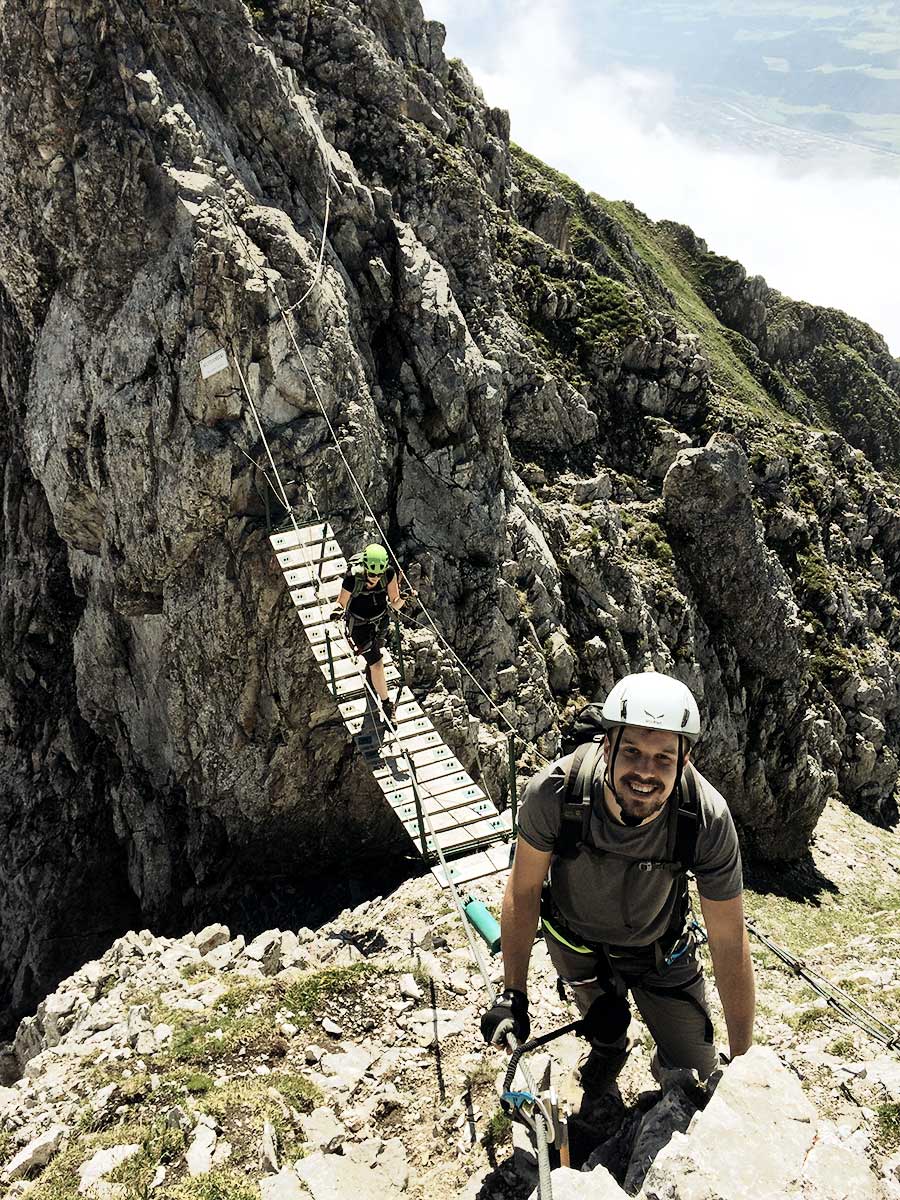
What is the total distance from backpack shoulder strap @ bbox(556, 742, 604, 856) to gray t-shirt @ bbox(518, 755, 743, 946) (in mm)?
42

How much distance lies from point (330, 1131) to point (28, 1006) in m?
17.7

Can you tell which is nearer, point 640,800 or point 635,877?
point 640,800

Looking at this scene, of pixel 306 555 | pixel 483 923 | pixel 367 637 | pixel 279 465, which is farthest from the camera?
pixel 279 465

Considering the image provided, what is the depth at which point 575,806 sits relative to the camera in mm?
5812

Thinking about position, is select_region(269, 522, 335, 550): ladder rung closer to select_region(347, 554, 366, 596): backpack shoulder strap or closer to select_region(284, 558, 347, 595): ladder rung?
select_region(284, 558, 347, 595): ladder rung

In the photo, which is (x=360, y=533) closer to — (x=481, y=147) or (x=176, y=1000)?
(x=176, y=1000)

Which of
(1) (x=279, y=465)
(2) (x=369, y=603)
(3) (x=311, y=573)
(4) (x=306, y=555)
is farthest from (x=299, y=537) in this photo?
(2) (x=369, y=603)

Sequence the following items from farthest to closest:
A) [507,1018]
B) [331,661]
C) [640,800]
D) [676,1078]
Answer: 1. [331,661]
2. [676,1078]
3. [507,1018]
4. [640,800]

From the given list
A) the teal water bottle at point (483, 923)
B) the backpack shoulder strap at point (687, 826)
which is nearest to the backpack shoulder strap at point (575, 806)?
the backpack shoulder strap at point (687, 826)

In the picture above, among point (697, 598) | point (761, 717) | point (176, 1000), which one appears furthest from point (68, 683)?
point (761, 717)

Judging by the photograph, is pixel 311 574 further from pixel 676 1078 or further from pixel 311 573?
pixel 676 1078

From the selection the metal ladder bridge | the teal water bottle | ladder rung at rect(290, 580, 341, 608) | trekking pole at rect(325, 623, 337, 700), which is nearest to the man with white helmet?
the teal water bottle

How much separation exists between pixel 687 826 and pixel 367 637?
998cm

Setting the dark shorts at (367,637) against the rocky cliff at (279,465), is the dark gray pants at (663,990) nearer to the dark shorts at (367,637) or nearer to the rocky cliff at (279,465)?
the dark shorts at (367,637)
